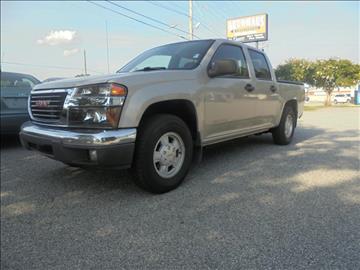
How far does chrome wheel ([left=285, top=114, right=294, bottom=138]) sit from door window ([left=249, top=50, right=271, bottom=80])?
123cm

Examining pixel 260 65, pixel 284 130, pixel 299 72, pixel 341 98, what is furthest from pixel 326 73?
pixel 260 65

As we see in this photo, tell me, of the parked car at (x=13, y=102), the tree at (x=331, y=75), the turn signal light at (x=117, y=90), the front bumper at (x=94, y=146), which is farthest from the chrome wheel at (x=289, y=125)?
the tree at (x=331, y=75)

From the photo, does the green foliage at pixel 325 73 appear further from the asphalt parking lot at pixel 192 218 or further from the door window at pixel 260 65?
the asphalt parking lot at pixel 192 218

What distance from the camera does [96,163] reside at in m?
3.41

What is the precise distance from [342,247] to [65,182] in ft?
10.8

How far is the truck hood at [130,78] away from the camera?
11.6 feet

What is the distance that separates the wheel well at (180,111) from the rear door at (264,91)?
1.72m

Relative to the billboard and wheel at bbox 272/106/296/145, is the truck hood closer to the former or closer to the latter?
wheel at bbox 272/106/296/145

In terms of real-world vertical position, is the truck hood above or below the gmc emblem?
above

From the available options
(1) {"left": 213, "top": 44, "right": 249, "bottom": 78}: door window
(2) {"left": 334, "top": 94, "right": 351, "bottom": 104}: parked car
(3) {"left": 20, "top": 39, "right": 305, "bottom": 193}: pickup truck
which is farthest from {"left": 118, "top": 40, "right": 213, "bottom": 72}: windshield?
(2) {"left": 334, "top": 94, "right": 351, "bottom": 104}: parked car

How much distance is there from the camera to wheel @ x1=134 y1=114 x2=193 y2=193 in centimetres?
367

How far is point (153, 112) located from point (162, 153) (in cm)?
48

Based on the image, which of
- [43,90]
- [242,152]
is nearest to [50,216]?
[43,90]

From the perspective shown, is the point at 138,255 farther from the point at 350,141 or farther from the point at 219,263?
the point at 350,141
